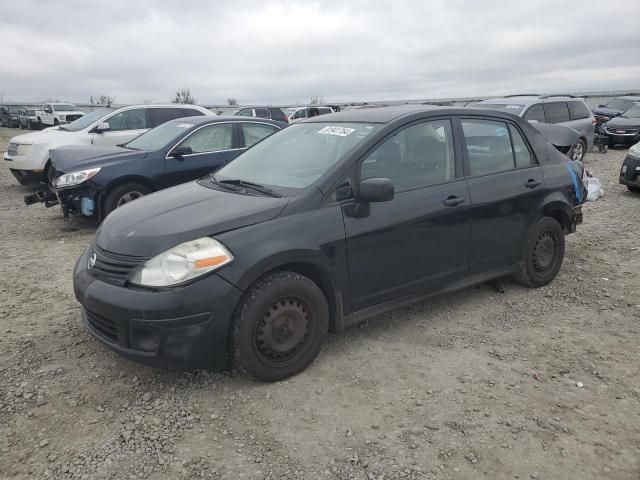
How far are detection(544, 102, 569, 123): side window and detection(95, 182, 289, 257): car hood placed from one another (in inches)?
428

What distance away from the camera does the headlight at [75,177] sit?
6586mm

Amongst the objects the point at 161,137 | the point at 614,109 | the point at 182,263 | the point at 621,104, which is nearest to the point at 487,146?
the point at 182,263

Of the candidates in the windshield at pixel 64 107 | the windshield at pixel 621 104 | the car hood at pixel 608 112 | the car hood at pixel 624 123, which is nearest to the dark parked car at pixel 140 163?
the car hood at pixel 624 123

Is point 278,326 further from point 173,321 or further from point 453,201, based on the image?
point 453,201

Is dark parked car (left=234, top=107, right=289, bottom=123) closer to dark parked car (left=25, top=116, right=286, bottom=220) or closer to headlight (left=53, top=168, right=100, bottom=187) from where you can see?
dark parked car (left=25, top=116, right=286, bottom=220)

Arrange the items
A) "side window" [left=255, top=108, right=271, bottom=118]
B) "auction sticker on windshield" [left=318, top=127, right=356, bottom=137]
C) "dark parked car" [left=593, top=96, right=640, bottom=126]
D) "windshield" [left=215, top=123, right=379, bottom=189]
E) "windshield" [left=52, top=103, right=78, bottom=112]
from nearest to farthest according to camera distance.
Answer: "windshield" [left=215, top=123, right=379, bottom=189] → "auction sticker on windshield" [left=318, top=127, right=356, bottom=137] → "side window" [left=255, top=108, right=271, bottom=118] → "dark parked car" [left=593, top=96, right=640, bottom=126] → "windshield" [left=52, top=103, right=78, bottom=112]

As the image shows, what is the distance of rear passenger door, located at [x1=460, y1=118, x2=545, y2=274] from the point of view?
4164mm

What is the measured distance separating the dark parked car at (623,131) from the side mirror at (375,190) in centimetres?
1653

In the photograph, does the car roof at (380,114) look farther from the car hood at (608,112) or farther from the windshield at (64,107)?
the windshield at (64,107)

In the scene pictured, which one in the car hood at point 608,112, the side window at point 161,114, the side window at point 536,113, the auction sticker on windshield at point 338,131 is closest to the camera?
the auction sticker on windshield at point 338,131

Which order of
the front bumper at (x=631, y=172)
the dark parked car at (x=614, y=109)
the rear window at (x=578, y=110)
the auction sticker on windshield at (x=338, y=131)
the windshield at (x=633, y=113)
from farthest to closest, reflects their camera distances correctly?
the dark parked car at (x=614, y=109) < the windshield at (x=633, y=113) < the rear window at (x=578, y=110) < the front bumper at (x=631, y=172) < the auction sticker on windshield at (x=338, y=131)

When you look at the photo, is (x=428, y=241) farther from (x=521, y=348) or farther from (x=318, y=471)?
(x=318, y=471)

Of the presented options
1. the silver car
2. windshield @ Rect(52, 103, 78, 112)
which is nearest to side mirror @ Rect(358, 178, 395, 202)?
the silver car

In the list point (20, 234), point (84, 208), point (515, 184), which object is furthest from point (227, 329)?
point (20, 234)
